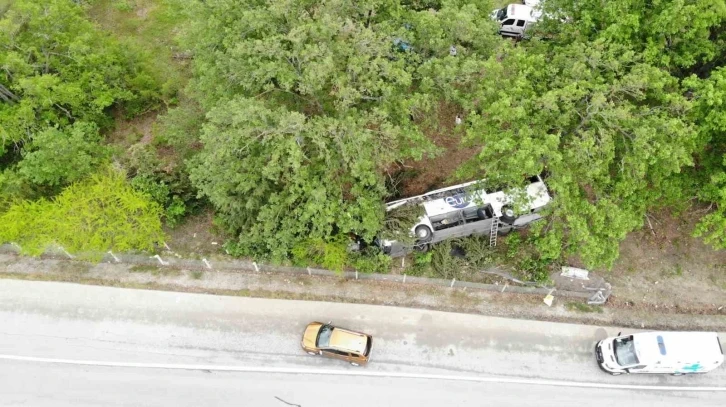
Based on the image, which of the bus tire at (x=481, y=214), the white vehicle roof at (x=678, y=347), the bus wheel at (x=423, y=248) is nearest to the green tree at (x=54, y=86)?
the bus wheel at (x=423, y=248)

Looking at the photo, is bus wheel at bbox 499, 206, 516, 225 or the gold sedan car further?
bus wheel at bbox 499, 206, 516, 225

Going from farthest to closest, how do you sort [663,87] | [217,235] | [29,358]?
[217,235]
[29,358]
[663,87]

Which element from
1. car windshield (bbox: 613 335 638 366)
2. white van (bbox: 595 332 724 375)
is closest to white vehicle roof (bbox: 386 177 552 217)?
car windshield (bbox: 613 335 638 366)

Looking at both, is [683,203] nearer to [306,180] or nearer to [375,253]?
[375,253]

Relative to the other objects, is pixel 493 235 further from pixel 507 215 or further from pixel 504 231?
pixel 507 215

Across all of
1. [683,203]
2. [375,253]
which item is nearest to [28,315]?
[375,253]

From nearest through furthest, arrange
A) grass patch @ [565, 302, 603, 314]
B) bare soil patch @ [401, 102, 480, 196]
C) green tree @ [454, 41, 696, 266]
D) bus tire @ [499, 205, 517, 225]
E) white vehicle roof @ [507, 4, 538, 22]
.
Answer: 1. green tree @ [454, 41, 696, 266]
2. grass patch @ [565, 302, 603, 314]
3. bus tire @ [499, 205, 517, 225]
4. bare soil patch @ [401, 102, 480, 196]
5. white vehicle roof @ [507, 4, 538, 22]

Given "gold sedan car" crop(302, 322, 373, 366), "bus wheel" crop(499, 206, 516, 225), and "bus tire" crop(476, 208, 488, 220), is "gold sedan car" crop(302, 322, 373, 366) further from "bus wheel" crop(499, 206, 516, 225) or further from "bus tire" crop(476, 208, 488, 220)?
"bus wheel" crop(499, 206, 516, 225)

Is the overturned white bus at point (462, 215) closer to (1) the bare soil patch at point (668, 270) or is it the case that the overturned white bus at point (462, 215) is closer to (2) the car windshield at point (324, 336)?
(2) the car windshield at point (324, 336)
